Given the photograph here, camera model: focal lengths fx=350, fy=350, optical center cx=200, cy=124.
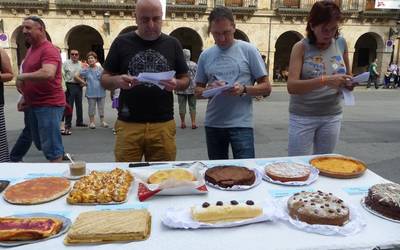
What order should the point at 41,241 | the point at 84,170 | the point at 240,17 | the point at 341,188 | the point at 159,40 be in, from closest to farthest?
the point at 41,241
the point at 341,188
the point at 84,170
the point at 159,40
the point at 240,17

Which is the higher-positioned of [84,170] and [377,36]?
[377,36]

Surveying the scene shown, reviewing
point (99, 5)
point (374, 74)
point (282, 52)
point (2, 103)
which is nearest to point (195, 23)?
point (99, 5)

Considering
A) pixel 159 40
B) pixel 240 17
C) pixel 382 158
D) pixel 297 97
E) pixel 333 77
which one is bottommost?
pixel 382 158

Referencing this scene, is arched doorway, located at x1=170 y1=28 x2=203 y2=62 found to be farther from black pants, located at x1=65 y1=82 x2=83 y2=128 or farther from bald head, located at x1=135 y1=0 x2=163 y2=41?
bald head, located at x1=135 y1=0 x2=163 y2=41

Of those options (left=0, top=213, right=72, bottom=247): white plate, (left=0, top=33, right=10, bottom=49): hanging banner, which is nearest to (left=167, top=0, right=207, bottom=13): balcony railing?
(left=0, top=33, right=10, bottom=49): hanging banner

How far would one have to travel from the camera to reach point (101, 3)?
20.5m

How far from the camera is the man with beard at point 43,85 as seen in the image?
146 inches

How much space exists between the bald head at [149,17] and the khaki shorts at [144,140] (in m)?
0.73

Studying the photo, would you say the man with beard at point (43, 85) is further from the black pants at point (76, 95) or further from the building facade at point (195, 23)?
the building facade at point (195, 23)

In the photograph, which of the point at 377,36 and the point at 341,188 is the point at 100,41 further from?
the point at 341,188

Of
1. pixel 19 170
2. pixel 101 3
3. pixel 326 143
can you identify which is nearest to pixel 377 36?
pixel 101 3

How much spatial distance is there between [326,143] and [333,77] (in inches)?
25.0

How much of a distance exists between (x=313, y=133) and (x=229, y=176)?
1.09m

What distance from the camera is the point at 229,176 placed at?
2205mm
